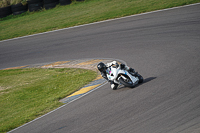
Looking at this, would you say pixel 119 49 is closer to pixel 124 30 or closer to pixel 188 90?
pixel 124 30

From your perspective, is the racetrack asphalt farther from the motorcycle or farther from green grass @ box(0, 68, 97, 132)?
green grass @ box(0, 68, 97, 132)

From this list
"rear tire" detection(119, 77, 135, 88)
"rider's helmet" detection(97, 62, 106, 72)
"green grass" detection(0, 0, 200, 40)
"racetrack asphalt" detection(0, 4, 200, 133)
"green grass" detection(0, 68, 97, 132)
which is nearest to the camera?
"racetrack asphalt" detection(0, 4, 200, 133)

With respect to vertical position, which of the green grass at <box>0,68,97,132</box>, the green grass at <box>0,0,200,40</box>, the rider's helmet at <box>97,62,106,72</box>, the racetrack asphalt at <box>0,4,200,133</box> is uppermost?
the green grass at <box>0,0,200,40</box>

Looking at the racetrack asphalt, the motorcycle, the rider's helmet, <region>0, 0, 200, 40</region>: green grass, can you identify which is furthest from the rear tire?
<region>0, 0, 200, 40</region>: green grass

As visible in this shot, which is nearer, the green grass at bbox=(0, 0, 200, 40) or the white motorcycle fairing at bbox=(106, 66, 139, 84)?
the white motorcycle fairing at bbox=(106, 66, 139, 84)

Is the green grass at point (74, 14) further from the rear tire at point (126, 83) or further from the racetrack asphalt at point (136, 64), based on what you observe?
the rear tire at point (126, 83)

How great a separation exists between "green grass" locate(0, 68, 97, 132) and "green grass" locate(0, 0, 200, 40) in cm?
812

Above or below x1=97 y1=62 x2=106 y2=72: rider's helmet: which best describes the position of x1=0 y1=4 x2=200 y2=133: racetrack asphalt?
below

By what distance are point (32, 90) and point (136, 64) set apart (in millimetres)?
4910

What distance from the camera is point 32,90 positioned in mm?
11883

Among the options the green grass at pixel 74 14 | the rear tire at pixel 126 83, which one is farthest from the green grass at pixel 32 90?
the green grass at pixel 74 14

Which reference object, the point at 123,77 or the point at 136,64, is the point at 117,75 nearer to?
the point at 123,77

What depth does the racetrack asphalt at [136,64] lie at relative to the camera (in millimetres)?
6559

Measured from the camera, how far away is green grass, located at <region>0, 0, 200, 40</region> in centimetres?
2006
